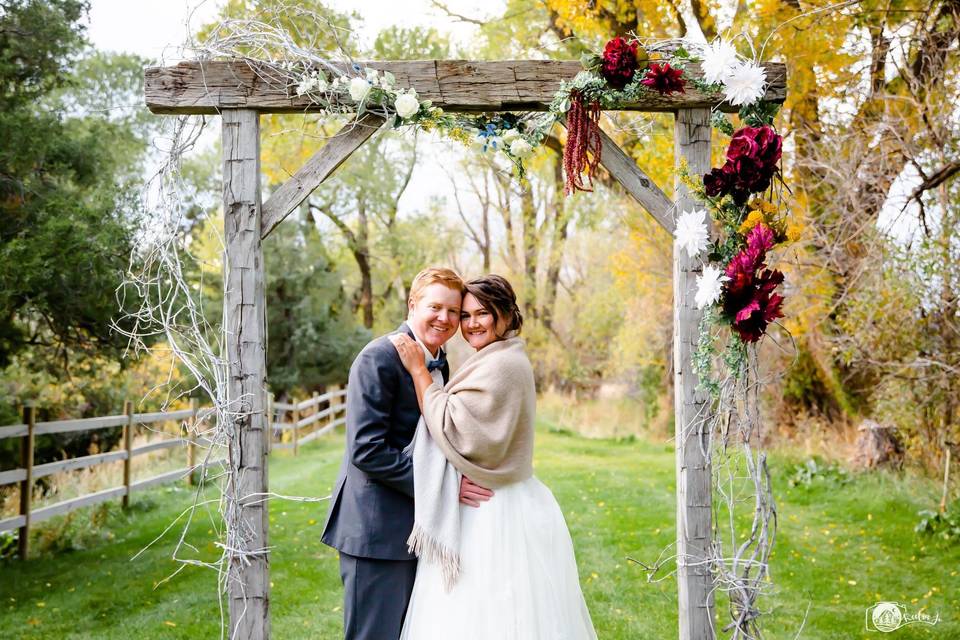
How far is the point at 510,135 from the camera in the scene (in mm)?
3838

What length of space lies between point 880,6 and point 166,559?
875 centimetres

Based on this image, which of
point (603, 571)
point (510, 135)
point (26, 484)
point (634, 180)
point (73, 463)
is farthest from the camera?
point (73, 463)

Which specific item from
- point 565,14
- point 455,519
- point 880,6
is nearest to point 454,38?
point 565,14

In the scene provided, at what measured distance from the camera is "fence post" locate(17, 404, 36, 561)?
660 cm

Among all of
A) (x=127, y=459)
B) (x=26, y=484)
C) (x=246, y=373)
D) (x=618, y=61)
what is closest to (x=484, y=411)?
(x=246, y=373)

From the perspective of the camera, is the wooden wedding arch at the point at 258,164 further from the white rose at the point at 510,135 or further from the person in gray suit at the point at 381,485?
the person in gray suit at the point at 381,485

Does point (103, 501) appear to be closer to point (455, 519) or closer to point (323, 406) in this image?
point (455, 519)

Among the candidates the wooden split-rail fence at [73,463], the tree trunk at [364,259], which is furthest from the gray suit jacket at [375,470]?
the tree trunk at [364,259]

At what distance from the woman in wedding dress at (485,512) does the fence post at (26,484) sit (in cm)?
473

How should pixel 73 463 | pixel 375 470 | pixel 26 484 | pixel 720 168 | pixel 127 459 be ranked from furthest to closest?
pixel 127 459
pixel 73 463
pixel 26 484
pixel 720 168
pixel 375 470

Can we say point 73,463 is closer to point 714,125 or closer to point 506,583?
point 506,583

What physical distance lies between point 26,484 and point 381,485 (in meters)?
4.72

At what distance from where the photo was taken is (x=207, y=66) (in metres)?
3.71

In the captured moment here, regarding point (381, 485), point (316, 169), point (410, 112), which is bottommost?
point (381, 485)
